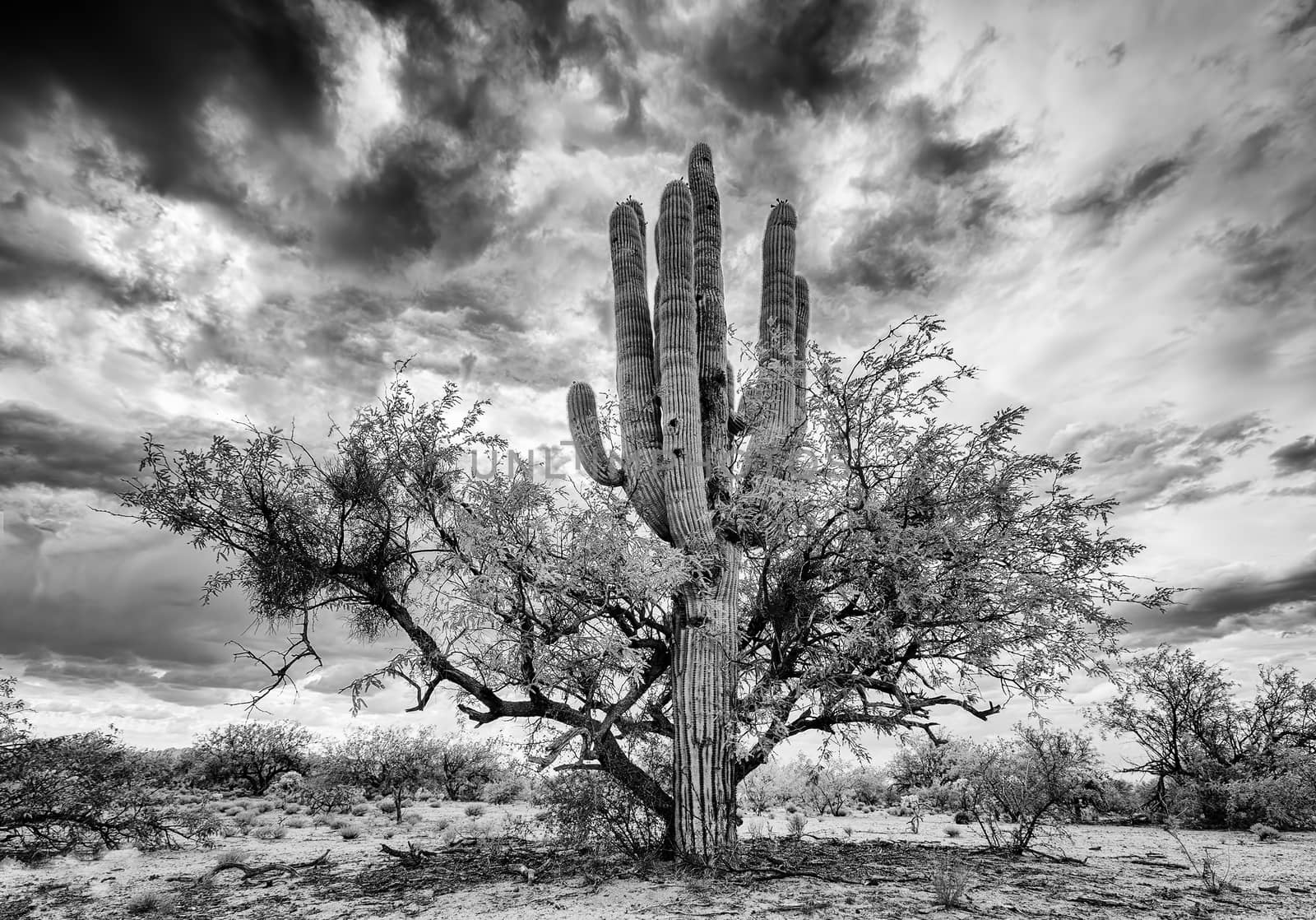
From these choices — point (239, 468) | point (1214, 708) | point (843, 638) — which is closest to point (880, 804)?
point (1214, 708)

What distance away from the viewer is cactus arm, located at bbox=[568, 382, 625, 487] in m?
10.5

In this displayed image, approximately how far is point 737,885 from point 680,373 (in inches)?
253

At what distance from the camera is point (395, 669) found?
8156 mm

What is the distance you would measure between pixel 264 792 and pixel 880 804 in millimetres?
22463

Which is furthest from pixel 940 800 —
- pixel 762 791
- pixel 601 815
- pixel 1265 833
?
pixel 601 815

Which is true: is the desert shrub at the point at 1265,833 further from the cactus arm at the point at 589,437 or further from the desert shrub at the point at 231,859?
the desert shrub at the point at 231,859

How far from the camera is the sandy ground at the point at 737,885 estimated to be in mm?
6203

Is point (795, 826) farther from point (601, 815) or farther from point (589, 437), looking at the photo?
point (589, 437)

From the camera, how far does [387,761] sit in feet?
76.0

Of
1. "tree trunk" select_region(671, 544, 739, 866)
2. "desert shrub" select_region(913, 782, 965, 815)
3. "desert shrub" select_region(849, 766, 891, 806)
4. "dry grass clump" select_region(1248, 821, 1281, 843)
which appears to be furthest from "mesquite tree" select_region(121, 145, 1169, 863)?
"desert shrub" select_region(849, 766, 891, 806)

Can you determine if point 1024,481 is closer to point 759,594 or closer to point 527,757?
point 759,594

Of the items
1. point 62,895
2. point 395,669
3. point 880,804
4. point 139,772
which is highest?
point 395,669

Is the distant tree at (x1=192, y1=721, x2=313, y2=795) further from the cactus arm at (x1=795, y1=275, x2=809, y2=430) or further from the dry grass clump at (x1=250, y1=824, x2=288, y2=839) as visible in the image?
the cactus arm at (x1=795, y1=275, x2=809, y2=430)

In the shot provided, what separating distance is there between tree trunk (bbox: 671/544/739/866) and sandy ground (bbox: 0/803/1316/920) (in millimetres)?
516
